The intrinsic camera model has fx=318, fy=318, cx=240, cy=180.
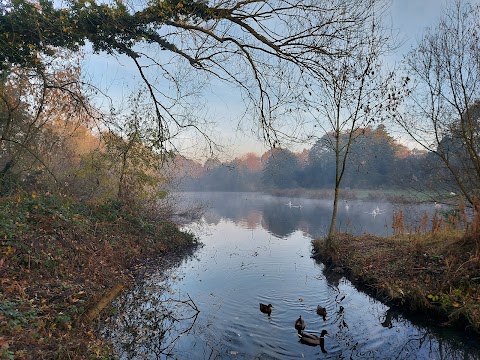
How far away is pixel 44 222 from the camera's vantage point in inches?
291

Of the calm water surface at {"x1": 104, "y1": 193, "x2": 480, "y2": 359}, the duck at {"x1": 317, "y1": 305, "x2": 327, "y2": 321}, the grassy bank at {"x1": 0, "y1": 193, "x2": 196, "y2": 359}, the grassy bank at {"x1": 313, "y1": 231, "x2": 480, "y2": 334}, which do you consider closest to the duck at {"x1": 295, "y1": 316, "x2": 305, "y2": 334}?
the calm water surface at {"x1": 104, "y1": 193, "x2": 480, "y2": 359}

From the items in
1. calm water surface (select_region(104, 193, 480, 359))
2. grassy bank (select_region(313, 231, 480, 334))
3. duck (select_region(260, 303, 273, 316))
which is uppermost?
grassy bank (select_region(313, 231, 480, 334))

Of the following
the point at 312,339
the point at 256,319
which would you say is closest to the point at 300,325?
the point at 312,339

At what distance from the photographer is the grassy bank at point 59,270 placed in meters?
3.60

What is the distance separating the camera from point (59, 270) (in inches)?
241

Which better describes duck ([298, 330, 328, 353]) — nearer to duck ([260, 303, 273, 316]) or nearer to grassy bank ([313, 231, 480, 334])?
duck ([260, 303, 273, 316])

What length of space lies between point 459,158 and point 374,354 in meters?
8.73

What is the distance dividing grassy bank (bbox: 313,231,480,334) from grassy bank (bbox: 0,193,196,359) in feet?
19.2

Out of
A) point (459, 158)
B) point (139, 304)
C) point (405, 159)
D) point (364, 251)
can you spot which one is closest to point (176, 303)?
point (139, 304)

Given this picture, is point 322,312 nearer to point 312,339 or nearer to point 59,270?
point 312,339

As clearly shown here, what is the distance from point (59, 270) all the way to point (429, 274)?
7.73m

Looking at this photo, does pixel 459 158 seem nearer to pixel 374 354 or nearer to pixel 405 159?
pixel 374 354

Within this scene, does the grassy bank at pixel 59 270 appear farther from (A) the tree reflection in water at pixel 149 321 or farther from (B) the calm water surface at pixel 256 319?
(B) the calm water surface at pixel 256 319

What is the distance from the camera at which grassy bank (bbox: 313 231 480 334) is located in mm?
5938
